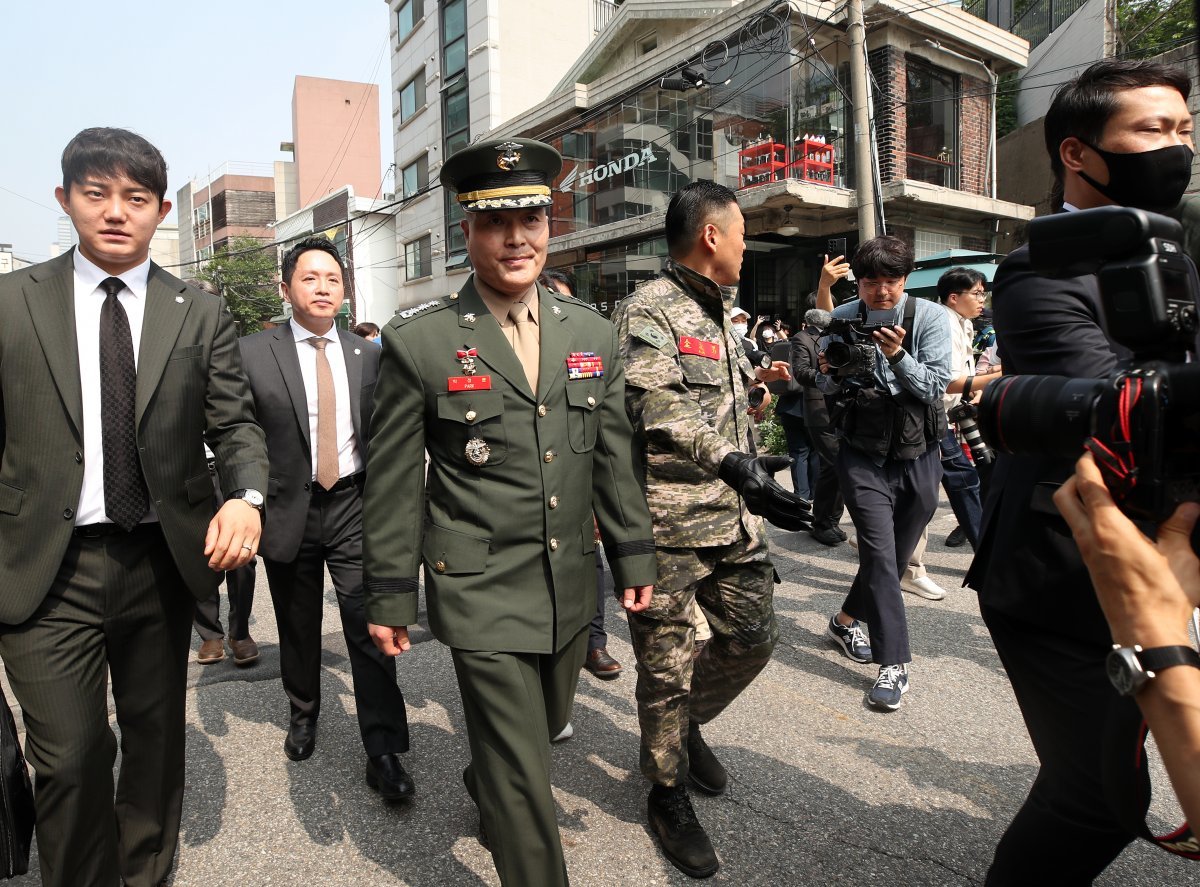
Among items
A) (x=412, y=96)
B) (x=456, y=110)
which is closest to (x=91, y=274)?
(x=456, y=110)

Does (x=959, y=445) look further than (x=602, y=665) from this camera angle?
Yes

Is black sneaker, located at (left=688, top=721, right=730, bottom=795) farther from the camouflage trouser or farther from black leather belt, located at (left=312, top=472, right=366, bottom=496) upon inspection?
black leather belt, located at (left=312, top=472, right=366, bottom=496)

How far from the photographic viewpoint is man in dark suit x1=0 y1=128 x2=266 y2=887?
6.93ft

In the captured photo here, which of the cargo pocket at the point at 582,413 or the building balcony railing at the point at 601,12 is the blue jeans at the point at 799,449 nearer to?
the cargo pocket at the point at 582,413

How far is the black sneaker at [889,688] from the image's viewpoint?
11.7 ft

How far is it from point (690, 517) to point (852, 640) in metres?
1.95

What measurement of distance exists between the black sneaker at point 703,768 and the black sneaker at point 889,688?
3.14ft

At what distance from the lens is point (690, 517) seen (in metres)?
2.73

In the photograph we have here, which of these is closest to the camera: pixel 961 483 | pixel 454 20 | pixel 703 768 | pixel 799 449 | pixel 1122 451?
pixel 1122 451

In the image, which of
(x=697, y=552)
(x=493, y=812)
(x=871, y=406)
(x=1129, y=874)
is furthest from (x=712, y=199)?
(x=1129, y=874)

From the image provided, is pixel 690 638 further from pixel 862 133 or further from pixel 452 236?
pixel 452 236

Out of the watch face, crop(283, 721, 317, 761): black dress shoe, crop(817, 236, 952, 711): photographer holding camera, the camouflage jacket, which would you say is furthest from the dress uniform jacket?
crop(817, 236, 952, 711): photographer holding camera

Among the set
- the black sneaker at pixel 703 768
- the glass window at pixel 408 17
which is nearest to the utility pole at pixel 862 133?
the black sneaker at pixel 703 768

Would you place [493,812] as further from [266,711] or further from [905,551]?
[905,551]
